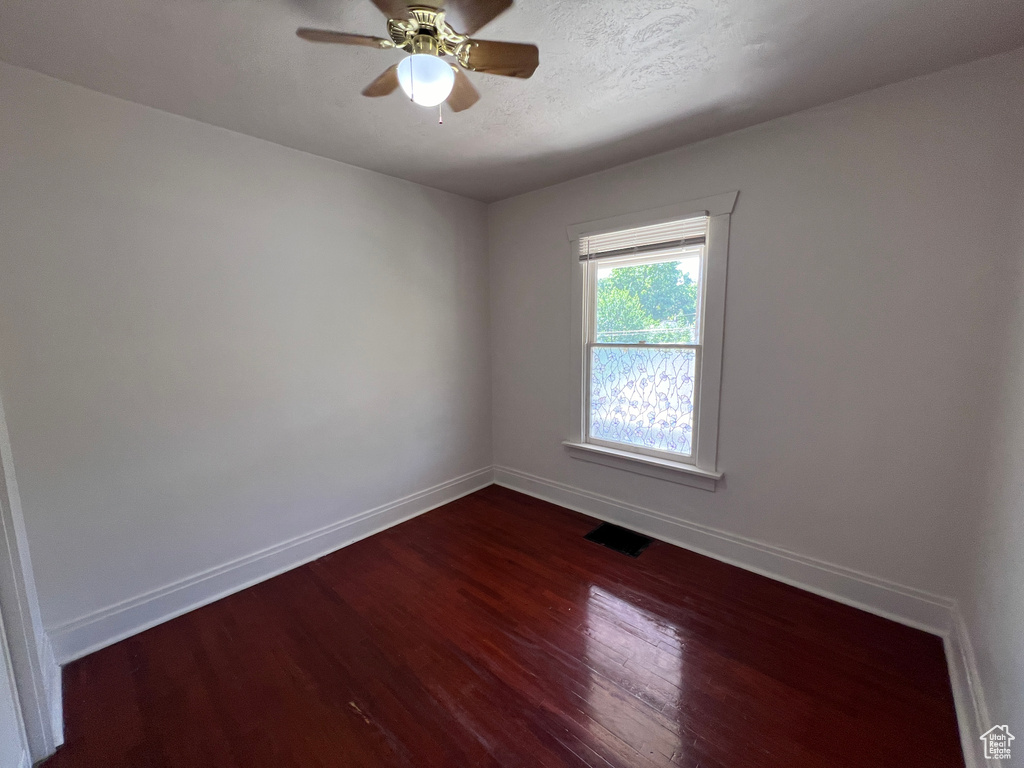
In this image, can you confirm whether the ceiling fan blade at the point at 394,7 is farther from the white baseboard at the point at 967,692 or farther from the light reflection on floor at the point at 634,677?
the white baseboard at the point at 967,692

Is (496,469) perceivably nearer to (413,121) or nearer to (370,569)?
(370,569)

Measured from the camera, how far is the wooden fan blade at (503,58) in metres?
1.31

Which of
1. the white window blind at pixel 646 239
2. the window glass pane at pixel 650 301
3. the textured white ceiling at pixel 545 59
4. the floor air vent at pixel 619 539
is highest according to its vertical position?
the textured white ceiling at pixel 545 59

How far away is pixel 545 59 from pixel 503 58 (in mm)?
370

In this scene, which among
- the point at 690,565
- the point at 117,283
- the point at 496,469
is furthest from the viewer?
the point at 496,469

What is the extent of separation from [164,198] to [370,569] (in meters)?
2.25

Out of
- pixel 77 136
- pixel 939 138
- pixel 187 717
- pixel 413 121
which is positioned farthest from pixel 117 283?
pixel 939 138

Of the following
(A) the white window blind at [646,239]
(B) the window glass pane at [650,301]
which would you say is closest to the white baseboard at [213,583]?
(B) the window glass pane at [650,301]

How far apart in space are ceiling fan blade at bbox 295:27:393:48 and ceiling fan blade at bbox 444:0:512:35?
0.23 meters

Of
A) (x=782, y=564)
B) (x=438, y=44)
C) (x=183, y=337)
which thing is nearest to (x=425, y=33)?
(x=438, y=44)

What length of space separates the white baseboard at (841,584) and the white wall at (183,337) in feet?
5.73

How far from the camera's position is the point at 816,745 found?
1.43 meters

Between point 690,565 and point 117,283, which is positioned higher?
point 117,283

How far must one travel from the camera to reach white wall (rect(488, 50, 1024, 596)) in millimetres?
1732
